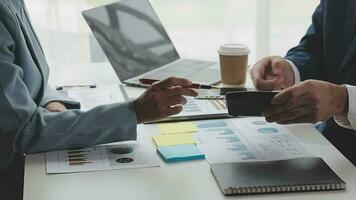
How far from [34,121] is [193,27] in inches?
46.0

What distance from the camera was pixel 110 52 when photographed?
1645mm

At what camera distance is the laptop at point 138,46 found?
1647mm

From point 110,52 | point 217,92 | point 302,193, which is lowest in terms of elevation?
point 302,193

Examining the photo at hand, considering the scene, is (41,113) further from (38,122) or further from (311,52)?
(311,52)

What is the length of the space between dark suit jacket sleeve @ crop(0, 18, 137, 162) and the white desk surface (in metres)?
0.05

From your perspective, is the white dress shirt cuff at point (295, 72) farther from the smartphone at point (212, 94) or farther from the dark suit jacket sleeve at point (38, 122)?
the dark suit jacket sleeve at point (38, 122)

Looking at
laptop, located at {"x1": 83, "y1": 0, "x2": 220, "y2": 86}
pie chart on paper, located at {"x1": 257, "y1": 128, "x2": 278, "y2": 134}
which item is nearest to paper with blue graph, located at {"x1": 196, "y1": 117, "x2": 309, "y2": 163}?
pie chart on paper, located at {"x1": 257, "y1": 128, "x2": 278, "y2": 134}

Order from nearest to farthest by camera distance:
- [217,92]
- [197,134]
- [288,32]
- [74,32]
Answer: [197,134] → [217,92] → [74,32] → [288,32]

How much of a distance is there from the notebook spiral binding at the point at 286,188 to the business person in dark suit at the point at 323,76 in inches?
8.0

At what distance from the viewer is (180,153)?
3.68ft

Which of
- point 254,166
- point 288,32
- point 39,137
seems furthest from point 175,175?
point 288,32

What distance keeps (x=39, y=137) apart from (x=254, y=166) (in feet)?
1.41

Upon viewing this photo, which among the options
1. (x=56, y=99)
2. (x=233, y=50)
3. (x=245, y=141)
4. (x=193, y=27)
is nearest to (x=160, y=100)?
(x=245, y=141)

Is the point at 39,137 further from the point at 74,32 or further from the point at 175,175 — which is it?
the point at 74,32
